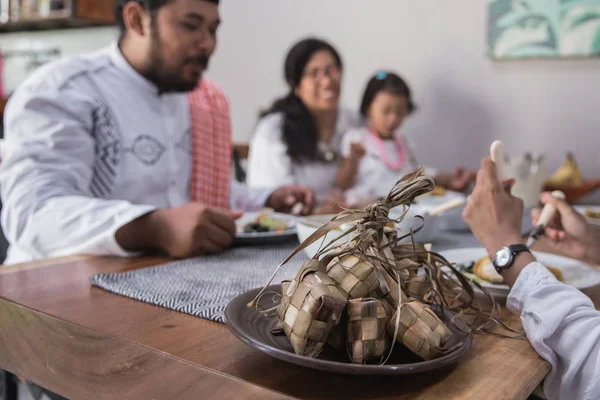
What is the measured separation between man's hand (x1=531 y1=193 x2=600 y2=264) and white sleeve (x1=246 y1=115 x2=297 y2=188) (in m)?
1.66

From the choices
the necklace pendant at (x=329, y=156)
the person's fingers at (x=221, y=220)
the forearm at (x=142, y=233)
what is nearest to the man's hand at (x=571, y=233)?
the person's fingers at (x=221, y=220)

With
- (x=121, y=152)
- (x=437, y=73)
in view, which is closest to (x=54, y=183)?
(x=121, y=152)

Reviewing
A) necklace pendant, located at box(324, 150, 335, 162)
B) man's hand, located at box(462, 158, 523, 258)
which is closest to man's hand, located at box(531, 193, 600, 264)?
man's hand, located at box(462, 158, 523, 258)

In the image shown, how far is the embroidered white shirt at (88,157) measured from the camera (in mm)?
1109

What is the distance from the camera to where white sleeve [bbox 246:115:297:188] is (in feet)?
8.88

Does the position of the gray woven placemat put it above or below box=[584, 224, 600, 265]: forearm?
below

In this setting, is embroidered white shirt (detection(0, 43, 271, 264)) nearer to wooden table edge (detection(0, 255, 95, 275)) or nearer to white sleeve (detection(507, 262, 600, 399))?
wooden table edge (detection(0, 255, 95, 275))

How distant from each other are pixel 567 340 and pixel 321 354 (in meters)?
0.27

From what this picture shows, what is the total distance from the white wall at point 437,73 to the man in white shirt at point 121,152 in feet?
4.88

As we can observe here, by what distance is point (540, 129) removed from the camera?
8.88 feet

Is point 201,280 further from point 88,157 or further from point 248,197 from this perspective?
point 248,197

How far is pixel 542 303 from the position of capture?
2.14 feet

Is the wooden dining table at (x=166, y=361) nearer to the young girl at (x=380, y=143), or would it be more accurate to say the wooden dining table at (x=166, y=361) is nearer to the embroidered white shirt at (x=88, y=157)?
the embroidered white shirt at (x=88, y=157)

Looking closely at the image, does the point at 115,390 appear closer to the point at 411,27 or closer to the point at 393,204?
the point at 393,204
